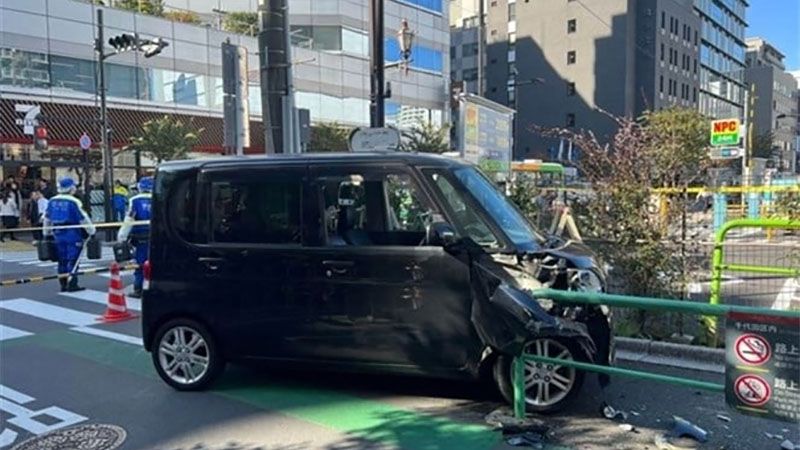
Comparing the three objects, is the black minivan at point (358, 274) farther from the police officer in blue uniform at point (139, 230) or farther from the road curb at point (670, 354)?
the police officer in blue uniform at point (139, 230)

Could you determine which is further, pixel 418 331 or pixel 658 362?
pixel 658 362

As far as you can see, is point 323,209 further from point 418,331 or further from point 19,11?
point 19,11

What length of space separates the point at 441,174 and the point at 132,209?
7.09 m

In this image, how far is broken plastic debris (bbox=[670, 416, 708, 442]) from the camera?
4113 millimetres

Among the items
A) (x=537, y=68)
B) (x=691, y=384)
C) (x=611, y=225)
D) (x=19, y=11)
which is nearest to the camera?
(x=691, y=384)

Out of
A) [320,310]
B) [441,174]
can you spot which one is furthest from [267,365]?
[441,174]

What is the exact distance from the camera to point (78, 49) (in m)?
28.1

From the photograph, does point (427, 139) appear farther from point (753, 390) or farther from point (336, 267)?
point (753, 390)

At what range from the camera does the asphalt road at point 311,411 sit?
13.8ft

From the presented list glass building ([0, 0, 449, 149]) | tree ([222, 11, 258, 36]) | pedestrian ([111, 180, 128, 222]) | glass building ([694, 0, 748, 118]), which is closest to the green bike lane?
pedestrian ([111, 180, 128, 222])

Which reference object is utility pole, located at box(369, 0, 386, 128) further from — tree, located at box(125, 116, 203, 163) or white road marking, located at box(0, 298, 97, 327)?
tree, located at box(125, 116, 203, 163)

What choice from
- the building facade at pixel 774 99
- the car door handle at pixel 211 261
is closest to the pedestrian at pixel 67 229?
the car door handle at pixel 211 261

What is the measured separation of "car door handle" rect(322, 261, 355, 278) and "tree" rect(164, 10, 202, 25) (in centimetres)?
3160

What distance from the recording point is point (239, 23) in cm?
3572
